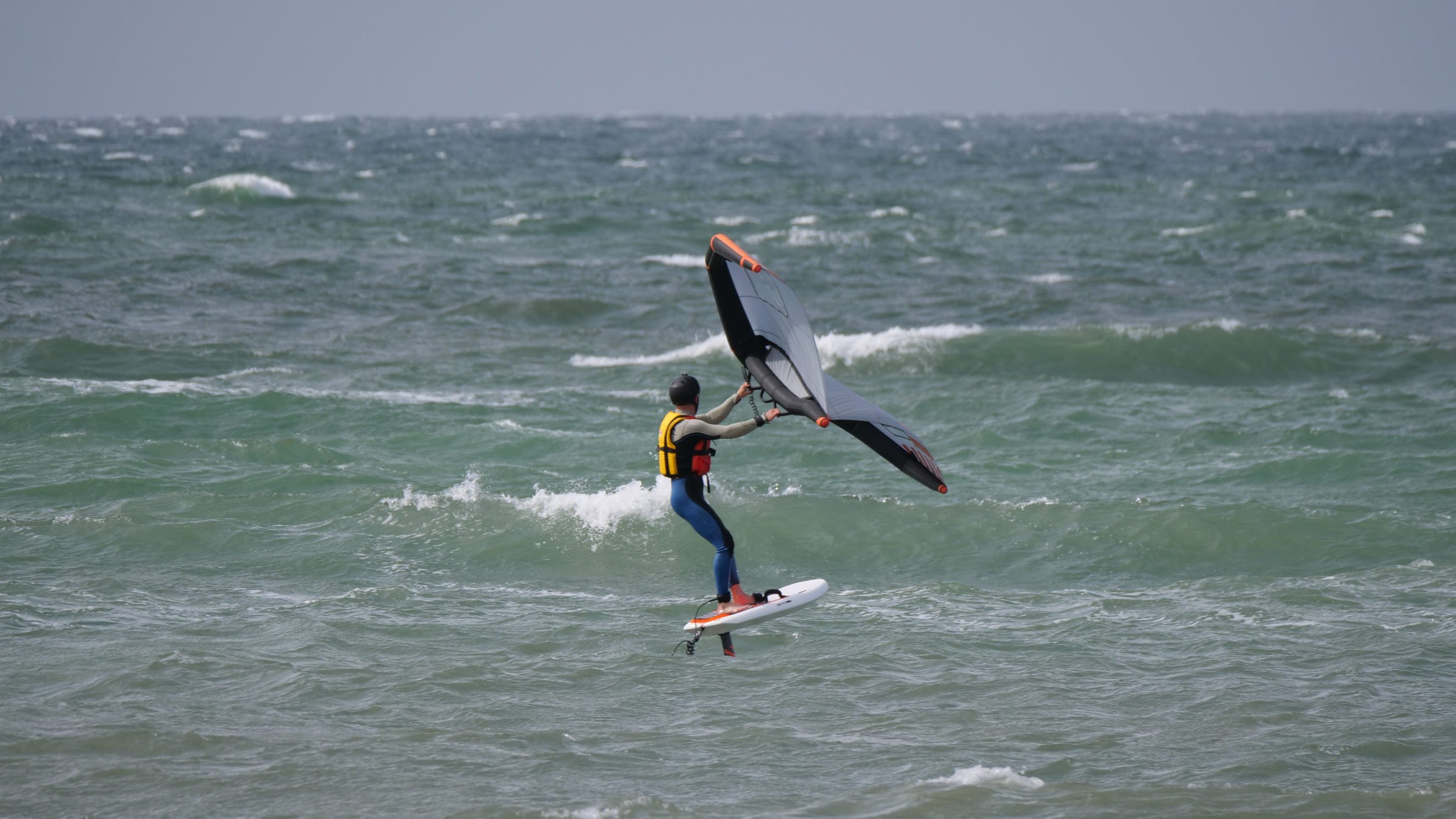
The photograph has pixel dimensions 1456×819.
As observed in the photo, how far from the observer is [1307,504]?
15.5m

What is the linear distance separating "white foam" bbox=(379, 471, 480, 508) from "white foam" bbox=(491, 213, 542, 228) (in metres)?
24.8

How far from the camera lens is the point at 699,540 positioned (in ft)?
47.9

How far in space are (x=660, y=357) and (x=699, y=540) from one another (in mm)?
8826

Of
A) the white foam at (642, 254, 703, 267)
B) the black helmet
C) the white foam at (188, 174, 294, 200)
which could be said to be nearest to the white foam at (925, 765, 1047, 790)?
the black helmet

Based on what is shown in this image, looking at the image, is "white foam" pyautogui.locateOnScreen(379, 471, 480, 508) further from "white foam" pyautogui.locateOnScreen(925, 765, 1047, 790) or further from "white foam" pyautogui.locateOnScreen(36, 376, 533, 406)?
"white foam" pyautogui.locateOnScreen(925, 765, 1047, 790)

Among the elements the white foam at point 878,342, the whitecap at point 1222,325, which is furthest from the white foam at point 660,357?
the whitecap at point 1222,325

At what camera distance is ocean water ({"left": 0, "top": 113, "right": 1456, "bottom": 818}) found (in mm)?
9203

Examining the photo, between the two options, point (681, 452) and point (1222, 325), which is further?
point (1222, 325)

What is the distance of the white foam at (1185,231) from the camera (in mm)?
38188

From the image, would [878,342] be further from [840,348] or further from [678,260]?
[678,260]

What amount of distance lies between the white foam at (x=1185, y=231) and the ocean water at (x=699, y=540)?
164 inches

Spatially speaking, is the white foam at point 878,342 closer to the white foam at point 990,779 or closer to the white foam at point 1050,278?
the white foam at point 1050,278

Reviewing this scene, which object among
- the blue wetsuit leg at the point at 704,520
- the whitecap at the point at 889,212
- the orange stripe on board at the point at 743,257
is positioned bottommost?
the blue wetsuit leg at the point at 704,520

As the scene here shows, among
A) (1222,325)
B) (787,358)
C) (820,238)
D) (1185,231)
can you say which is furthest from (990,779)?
(1185,231)
